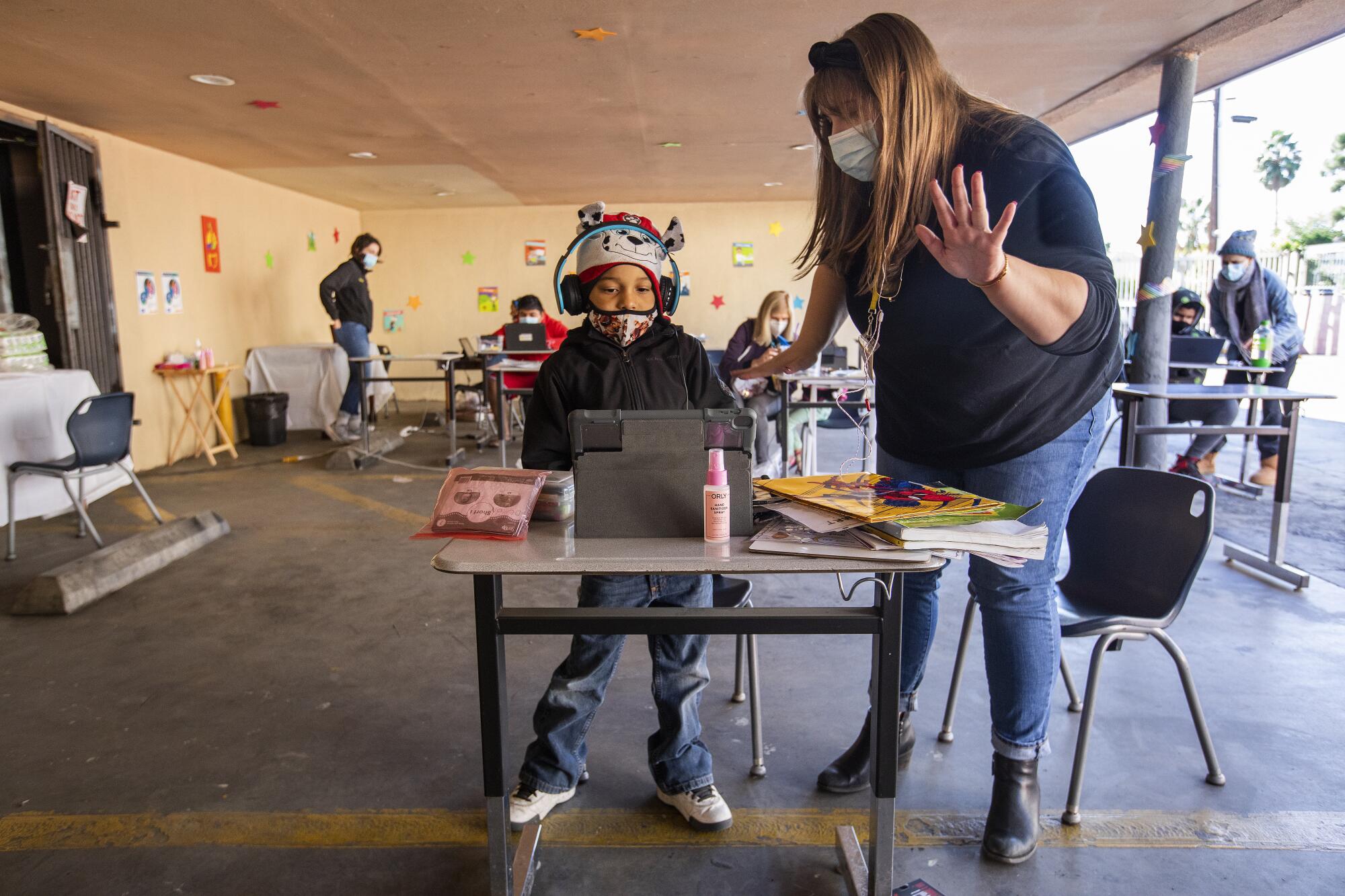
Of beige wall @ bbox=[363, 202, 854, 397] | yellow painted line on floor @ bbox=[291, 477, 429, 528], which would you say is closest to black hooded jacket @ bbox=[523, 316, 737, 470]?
yellow painted line on floor @ bbox=[291, 477, 429, 528]

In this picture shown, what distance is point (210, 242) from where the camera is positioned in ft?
24.8

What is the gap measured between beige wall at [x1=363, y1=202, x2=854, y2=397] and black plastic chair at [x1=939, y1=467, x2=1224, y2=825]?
907cm

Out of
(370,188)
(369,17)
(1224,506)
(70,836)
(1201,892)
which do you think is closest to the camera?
(1201,892)

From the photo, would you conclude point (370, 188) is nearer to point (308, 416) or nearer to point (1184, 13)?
point (308, 416)

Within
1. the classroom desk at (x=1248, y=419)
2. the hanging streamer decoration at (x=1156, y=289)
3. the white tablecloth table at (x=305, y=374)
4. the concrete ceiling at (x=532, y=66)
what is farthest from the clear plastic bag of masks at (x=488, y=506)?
the white tablecloth table at (x=305, y=374)

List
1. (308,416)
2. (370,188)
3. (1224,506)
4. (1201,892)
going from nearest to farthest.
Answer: (1201,892) < (1224,506) < (308,416) < (370,188)

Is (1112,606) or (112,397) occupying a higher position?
(112,397)

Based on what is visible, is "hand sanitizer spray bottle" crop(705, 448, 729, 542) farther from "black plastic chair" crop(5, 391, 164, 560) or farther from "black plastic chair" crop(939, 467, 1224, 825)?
"black plastic chair" crop(5, 391, 164, 560)

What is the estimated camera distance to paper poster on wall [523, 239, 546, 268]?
11000mm

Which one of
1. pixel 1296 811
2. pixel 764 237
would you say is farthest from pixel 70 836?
pixel 764 237

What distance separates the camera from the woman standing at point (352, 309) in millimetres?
7582

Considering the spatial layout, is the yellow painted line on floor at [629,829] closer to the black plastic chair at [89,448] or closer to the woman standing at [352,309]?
the black plastic chair at [89,448]

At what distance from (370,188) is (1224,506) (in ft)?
27.3

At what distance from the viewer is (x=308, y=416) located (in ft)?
26.9
